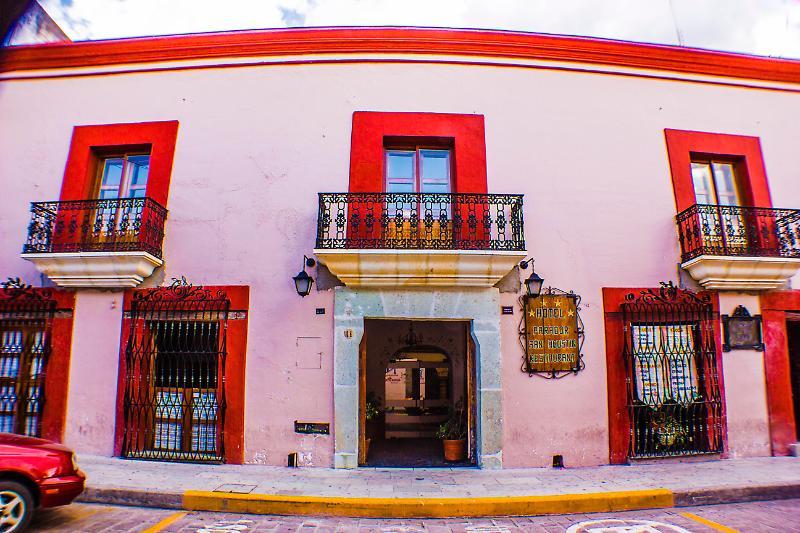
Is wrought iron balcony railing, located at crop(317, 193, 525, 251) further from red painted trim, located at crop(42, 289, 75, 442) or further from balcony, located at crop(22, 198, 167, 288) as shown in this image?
red painted trim, located at crop(42, 289, 75, 442)

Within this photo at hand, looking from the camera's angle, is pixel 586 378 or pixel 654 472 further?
pixel 586 378

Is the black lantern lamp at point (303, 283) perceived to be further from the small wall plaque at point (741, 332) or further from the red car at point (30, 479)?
the small wall plaque at point (741, 332)

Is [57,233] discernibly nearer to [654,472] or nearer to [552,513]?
[552,513]

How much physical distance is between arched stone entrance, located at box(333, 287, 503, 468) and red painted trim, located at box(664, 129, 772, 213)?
13.4 ft

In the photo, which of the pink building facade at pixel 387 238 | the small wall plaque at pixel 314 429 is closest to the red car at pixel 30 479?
the pink building facade at pixel 387 238

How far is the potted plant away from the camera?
7070 mm

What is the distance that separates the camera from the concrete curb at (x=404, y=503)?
5.07 meters

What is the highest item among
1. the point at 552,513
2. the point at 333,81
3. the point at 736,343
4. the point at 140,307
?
the point at 333,81

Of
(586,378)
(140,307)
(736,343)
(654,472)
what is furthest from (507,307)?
(140,307)

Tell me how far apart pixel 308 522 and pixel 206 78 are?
7.66 metres

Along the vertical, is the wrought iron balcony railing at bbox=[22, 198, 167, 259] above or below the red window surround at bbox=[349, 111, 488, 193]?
below

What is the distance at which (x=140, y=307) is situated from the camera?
23.5 feet

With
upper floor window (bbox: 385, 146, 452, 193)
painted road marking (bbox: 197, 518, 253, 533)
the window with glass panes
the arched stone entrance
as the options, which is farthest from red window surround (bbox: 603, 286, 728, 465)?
painted road marking (bbox: 197, 518, 253, 533)

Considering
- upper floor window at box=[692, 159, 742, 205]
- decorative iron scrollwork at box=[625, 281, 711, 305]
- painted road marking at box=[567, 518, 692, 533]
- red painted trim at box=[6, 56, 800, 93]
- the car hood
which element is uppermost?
red painted trim at box=[6, 56, 800, 93]
